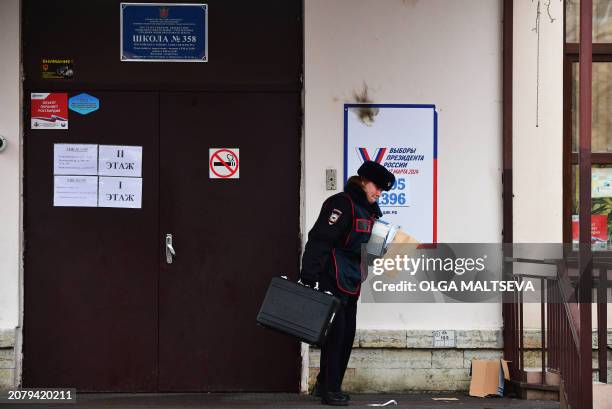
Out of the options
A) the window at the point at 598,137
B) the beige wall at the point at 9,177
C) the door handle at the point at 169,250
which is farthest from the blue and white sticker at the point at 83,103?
the window at the point at 598,137

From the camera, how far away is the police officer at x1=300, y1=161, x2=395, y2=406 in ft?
22.2

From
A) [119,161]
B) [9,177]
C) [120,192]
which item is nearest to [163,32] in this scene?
[119,161]

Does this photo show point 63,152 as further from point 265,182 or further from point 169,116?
point 265,182

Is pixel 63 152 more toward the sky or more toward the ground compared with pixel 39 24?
more toward the ground

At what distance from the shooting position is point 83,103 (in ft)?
24.9

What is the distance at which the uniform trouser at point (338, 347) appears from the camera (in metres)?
6.89

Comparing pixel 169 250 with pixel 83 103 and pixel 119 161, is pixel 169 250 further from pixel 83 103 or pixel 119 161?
pixel 83 103

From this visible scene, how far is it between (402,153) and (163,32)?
2097 millimetres

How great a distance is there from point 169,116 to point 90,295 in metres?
1.53

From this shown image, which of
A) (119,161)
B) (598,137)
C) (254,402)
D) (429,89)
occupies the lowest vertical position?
(254,402)

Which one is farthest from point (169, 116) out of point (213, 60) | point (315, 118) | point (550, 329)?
point (550, 329)

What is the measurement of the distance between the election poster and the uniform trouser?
1.00m

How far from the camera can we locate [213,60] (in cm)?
762

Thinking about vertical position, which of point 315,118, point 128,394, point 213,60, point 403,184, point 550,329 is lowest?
point 128,394
